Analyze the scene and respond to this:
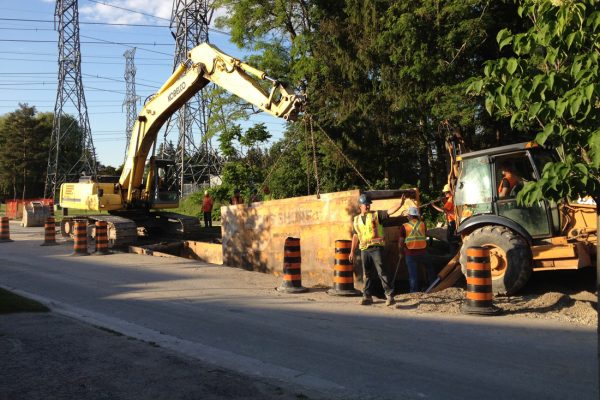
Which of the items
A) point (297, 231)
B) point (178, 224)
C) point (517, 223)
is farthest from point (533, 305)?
point (178, 224)

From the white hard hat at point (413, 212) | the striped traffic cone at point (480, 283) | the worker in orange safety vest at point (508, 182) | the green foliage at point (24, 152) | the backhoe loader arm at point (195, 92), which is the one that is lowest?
the striped traffic cone at point (480, 283)

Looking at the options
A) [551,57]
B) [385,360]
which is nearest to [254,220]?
[385,360]

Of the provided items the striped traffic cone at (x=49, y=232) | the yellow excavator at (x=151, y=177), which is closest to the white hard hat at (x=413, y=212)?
the yellow excavator at (x=151, y=177)

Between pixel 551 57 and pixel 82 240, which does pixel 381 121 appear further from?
pixel 551 57

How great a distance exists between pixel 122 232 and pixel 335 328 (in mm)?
11799

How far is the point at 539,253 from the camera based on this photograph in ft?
28.6

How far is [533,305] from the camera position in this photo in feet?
27.7

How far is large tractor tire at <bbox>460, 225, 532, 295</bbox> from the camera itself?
877 centimetres

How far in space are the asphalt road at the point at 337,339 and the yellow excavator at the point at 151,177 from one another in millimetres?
5883

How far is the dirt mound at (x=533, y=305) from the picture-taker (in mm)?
7816

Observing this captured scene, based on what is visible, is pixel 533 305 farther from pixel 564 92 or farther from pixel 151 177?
pixel 151 177

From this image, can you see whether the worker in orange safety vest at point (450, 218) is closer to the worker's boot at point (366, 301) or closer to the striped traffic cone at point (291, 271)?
the worker's boot at point (366, 301)

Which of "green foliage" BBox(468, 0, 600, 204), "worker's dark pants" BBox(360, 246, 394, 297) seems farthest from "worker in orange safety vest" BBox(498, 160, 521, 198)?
"green foliage" BBox(468, 0, 600, 204)

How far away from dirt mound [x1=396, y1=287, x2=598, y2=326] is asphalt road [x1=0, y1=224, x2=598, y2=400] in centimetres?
34
